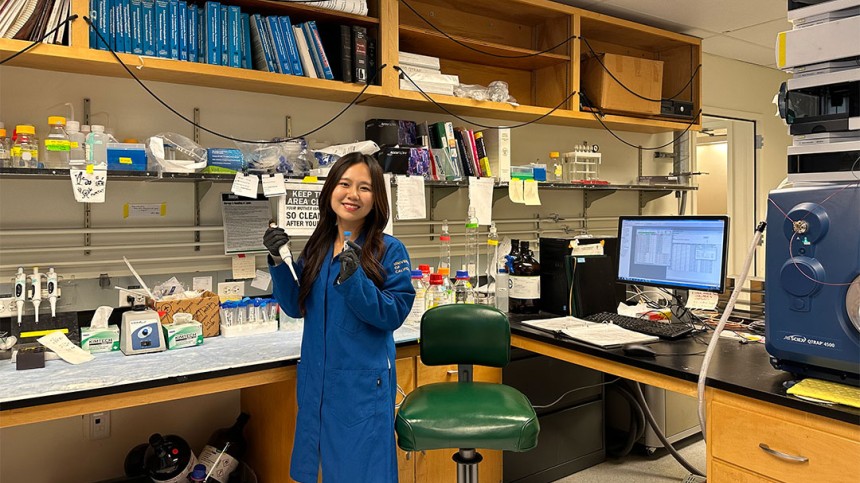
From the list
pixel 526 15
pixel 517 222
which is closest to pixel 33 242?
pixel 517 222

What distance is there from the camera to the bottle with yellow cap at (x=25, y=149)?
1.88m

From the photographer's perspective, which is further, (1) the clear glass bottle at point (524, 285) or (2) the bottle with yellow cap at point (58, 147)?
(1) the clear glass bottle at point (524, 285)

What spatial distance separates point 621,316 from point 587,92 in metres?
1.46

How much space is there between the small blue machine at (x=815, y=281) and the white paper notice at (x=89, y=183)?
6.60ft

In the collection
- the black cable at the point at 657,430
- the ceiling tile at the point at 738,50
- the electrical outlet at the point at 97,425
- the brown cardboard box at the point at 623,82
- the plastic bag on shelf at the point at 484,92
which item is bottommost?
the black cable at the point at 657,430

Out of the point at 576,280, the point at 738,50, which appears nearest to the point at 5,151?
the point at 576,280

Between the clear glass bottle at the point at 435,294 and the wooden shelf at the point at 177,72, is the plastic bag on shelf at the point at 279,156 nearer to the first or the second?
the wooden shelf at the point at 177,72

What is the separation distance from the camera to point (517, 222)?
333 centimetres

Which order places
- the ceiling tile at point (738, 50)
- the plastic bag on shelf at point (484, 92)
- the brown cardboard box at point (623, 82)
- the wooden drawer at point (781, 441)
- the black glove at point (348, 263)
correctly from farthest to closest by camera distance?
the ceiling tile at point (738, 50), the brown cardboard box at point (623, 82), the plastic bag on shelf at point (484, 92), the black glove at point (348, 263), the wooden drawer at point (781, 441)

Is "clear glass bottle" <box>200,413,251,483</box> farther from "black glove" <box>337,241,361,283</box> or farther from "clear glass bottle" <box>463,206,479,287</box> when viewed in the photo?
"clear glass bottle" <box>463,206,479,287</box>

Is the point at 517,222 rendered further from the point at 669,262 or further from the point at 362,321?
the point at 362,321

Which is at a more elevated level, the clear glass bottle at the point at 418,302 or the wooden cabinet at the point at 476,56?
the wooden cabinet at the point at 476,56

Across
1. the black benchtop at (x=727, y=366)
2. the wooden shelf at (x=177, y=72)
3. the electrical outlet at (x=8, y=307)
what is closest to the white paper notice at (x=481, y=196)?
the wooden shelf at (x=177, y=72)

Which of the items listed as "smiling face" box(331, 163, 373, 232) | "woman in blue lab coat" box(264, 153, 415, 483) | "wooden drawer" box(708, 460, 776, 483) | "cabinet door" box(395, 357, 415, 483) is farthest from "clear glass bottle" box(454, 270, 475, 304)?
"wooden drawer" box(708, 460, 776, 483)
